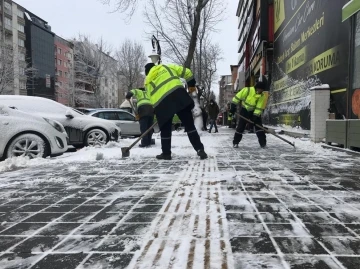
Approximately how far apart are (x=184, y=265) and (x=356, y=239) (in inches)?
47.2

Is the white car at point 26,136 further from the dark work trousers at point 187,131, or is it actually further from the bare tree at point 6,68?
the bare tree at point 6,68

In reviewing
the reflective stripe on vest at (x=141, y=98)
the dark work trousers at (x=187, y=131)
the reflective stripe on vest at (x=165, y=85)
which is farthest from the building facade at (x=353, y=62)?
the reflective stripe on vest at (x=141, y=98)

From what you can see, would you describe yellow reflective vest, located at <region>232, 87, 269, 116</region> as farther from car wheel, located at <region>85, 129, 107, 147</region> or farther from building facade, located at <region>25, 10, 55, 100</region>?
building facade, located at <region>25, 10, 55, 100</region>

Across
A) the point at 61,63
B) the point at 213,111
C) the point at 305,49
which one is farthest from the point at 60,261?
the point at 61,63

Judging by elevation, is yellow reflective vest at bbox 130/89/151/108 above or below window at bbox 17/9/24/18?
below

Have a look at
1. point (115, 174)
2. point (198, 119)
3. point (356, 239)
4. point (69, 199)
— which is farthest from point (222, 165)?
point (198, 119)

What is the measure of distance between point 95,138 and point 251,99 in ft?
15.1

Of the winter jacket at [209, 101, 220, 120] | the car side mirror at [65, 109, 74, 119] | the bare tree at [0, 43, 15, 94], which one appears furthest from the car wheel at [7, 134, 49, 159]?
the bare tree at [0, 43, 15, 94]

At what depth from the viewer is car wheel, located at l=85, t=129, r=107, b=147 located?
1058 cm

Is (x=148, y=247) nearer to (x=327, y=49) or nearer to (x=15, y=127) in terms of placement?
(x=15, y=127)

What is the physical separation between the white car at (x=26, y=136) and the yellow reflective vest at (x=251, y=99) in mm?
4380

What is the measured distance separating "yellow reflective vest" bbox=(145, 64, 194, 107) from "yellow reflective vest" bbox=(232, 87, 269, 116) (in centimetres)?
280

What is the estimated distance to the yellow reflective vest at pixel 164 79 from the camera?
6.42m

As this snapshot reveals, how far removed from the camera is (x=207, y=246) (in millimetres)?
2334
